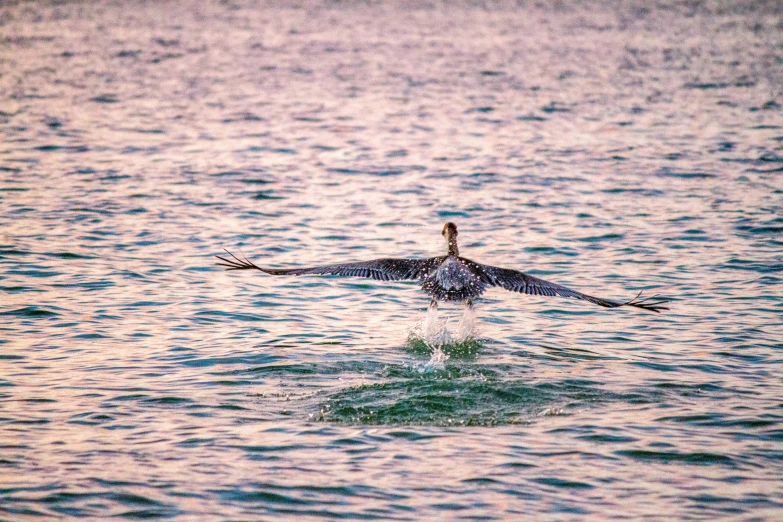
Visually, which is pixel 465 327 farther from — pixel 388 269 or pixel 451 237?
pixel 388 269

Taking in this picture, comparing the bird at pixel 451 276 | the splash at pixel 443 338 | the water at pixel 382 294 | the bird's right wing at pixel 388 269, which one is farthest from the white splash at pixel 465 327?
the bird's right wing at pixel 388 269

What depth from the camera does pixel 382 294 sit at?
53.4ft

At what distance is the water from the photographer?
9.63 metres

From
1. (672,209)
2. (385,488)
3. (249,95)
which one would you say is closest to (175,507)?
(385,488)

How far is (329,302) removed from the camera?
1566 centimetres

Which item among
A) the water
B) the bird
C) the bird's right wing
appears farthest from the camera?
the bird's right wing

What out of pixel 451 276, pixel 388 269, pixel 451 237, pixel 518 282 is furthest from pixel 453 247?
pixel 518 282

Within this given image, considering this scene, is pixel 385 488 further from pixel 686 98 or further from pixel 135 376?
pixel 686 98

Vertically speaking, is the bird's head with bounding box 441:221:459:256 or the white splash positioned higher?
the bird's head with bounding box 441:221:459:256

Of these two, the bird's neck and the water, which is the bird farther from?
the water

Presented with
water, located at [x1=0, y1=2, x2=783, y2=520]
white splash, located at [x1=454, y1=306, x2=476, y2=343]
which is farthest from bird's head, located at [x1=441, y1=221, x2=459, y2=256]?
water, located at [x1=0, y1=2, x2=783, y2=520]

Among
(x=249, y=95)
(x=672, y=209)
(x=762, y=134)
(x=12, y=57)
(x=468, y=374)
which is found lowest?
(x=468, y=374)

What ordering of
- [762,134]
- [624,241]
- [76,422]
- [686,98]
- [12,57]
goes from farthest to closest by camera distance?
[12,57]
[686,98]
[762,134]
[624,241]
[76,422]

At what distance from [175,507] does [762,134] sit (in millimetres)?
21005
